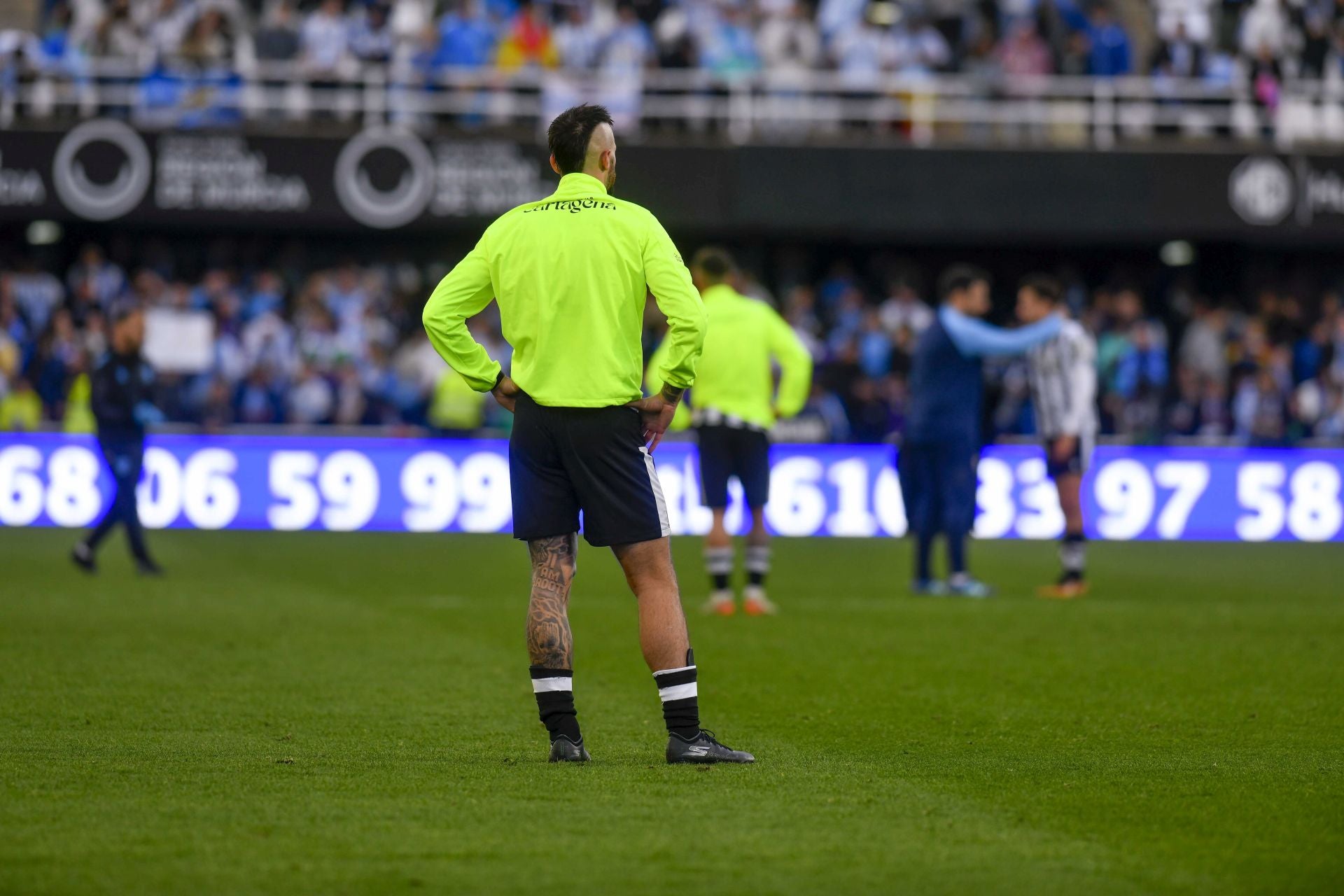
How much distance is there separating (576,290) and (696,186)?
19101 millimetres

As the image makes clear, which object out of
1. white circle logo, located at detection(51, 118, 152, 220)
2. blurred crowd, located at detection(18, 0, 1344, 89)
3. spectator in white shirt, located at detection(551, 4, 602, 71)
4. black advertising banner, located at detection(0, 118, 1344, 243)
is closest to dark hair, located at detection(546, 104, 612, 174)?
blurred crowd, located at detection(18, 0, 1344, 89)

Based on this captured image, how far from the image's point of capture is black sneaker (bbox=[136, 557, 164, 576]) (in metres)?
14.8

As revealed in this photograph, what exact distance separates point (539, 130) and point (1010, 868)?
20.7m

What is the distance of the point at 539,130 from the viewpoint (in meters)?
24.7

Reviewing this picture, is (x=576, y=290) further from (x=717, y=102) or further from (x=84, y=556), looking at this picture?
(x=717, y=102)

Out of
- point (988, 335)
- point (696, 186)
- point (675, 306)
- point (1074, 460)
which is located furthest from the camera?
point (696, 186)

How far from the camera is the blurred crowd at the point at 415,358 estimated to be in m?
22.5

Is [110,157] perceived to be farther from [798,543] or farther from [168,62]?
[798,543]

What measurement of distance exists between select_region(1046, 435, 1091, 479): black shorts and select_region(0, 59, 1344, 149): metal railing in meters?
11.4

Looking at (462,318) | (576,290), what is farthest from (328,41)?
(576,290)

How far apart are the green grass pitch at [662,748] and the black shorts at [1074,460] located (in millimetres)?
991

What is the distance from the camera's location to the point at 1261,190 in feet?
84.0

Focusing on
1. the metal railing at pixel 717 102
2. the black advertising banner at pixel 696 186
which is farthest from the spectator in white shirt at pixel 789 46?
the black advertising banner at pixel 696 186

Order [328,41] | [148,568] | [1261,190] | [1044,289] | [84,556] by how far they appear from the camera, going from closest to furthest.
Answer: [1044,289], [84,556], [148,568], [328,41], [1261,190]
